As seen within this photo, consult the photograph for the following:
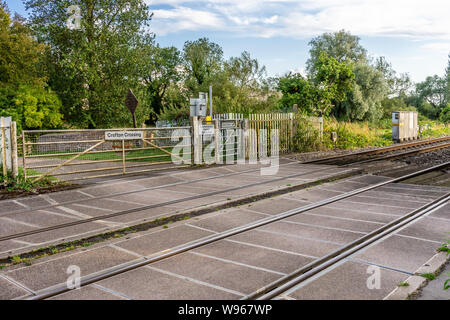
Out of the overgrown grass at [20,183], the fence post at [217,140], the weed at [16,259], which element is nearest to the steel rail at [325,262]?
the weed at [16,259]

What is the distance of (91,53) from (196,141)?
17397 mm

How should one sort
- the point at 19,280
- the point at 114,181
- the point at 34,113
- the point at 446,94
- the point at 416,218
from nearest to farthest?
the point at 19,280 < the point at 416,218 < the point at 114,181 < the point at 34,113 < the point at 446,94

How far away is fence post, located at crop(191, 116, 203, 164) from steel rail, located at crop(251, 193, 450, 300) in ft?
31.8

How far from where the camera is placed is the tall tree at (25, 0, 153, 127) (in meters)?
28.9

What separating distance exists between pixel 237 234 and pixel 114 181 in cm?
684

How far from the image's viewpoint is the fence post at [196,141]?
16172 mm

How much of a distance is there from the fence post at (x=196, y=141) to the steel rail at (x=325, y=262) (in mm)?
9681

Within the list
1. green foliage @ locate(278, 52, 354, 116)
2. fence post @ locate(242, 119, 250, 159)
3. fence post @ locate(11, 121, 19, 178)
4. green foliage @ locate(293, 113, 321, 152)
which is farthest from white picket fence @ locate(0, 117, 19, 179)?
green foliage @ locate(278, 52, 354, 116)

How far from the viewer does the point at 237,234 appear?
22.2 feet

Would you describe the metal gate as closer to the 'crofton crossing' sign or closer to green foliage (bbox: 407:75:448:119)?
the 'crofton crossing' sign

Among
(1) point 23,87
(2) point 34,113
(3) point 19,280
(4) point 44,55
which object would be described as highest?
(4) point 44,55

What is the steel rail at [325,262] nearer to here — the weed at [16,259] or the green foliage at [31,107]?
the weed at [16,259]

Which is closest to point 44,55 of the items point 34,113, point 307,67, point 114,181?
point 34,113
